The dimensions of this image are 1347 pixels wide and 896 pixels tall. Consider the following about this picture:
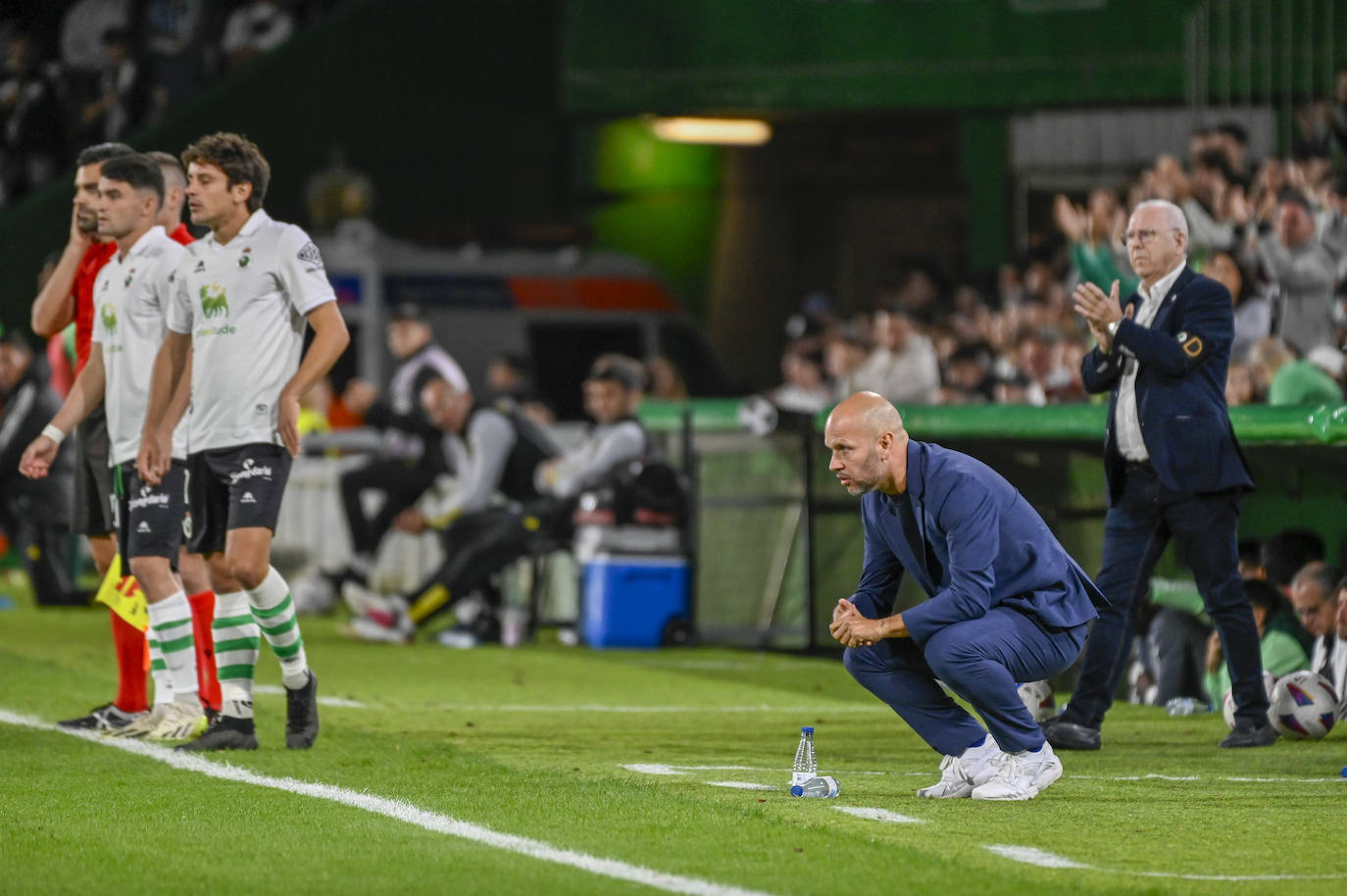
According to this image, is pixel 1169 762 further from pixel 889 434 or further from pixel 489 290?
pixel 489 290

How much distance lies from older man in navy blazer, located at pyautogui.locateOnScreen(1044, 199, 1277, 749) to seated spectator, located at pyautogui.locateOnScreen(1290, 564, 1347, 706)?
0.86 m

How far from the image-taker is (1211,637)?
418 inches

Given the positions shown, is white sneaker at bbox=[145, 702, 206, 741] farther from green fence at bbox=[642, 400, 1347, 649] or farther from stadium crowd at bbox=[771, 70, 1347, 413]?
stadium crowd at bbox=[771, 70, 1347, 413]

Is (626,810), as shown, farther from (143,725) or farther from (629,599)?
(629,599)

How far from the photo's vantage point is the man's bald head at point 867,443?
7.03 m

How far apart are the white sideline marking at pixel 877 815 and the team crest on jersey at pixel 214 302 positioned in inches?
120

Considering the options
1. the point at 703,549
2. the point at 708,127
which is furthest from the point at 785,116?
the point at 703,549

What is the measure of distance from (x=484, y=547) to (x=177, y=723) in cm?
562

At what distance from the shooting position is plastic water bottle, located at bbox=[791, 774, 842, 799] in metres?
7.34

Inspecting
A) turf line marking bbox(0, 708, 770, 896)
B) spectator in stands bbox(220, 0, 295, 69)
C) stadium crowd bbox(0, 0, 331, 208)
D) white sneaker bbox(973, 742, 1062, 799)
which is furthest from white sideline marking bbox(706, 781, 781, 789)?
spectator in stands bbox(220, 0, 295, 69)

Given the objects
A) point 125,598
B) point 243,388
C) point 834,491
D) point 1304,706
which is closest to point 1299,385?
point 1304,706

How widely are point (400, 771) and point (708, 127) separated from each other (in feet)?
60.5

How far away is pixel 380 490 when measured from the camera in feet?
52.7

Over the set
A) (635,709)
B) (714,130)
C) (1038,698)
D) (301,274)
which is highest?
(714,130)
